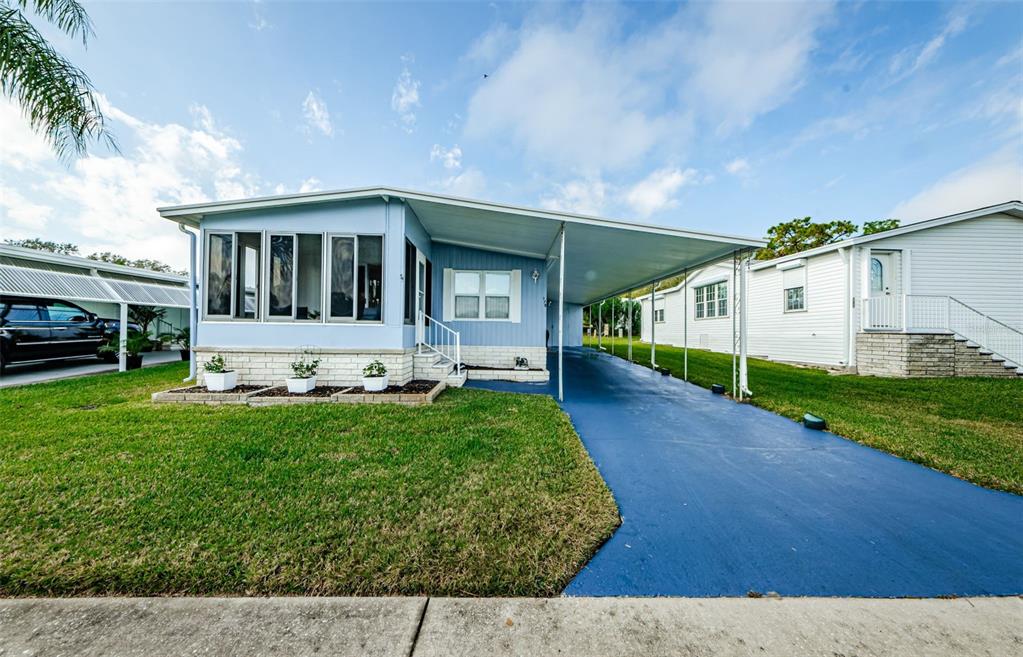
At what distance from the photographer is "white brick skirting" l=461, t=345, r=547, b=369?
28.8ft

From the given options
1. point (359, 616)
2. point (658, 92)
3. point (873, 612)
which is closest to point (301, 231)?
point (359, 616)

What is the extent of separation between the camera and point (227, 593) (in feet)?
5.98

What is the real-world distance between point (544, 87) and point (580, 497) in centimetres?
1330

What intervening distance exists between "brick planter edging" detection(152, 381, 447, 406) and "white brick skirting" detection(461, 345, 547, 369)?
10.6ft

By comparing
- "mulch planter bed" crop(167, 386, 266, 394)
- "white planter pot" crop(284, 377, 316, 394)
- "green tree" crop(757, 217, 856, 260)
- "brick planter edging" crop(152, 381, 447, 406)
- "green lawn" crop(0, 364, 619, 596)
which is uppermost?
"green tree" crop(757, 217, 856, 260)

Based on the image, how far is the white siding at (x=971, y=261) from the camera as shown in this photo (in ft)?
32.0

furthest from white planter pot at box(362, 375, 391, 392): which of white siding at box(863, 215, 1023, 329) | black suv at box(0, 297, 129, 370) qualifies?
white siding at box(863, 215, 1023, 329)

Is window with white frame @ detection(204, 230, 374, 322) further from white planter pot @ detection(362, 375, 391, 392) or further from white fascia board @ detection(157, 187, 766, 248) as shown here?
white planter pot @ detection(362, 375, 391, 392)

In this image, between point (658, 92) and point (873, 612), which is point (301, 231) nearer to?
point (873, 612)

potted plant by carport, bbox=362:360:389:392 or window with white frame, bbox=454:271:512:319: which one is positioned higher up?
window with white frame, bbox=454:271:512:319

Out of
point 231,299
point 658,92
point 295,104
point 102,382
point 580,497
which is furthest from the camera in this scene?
point 658,92

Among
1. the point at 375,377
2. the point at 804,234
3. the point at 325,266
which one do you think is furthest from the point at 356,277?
the point at 804,234

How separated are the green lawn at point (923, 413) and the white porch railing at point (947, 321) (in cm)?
163

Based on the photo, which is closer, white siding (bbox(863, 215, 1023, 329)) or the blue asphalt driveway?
the blue asphalt driveway
